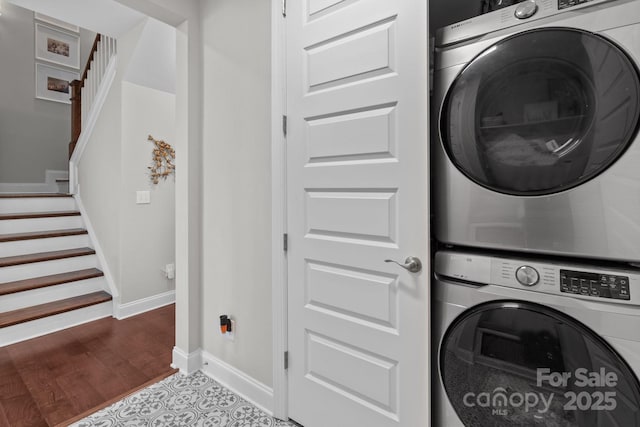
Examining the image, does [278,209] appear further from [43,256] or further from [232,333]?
[43,256]

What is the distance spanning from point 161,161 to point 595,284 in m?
3.63

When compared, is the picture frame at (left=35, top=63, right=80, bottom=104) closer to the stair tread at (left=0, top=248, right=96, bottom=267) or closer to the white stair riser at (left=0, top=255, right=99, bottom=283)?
the stair tread at (left=0, top=248, right=96, bottom=267)

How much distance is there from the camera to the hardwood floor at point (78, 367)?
5.98 feet

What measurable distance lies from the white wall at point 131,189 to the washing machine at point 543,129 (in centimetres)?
297

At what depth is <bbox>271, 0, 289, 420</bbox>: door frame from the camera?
5.36 feet

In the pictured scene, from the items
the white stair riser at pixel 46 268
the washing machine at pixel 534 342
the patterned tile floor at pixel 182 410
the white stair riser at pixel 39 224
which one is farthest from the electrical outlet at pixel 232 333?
the white stair riser at pixel 39 224

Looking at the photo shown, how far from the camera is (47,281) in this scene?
9.87ft

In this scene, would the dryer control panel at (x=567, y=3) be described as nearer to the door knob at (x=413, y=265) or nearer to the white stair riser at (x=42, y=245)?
the door knob at (x=413, y=265)

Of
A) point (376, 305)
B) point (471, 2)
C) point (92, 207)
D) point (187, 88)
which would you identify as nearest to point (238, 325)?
point (376, 305)

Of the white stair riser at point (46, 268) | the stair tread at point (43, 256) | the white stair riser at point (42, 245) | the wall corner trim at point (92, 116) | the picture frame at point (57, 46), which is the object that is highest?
the picture frame at point (57, 46)

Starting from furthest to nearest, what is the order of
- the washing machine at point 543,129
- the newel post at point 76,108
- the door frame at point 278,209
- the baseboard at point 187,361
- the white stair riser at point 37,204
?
1. the newel post at point 76,108
2. the white stair riser at point 37,204
3. the baseboard at point 187,361
4. the door frame at point 278,209
5. the washing machine at point 543,129

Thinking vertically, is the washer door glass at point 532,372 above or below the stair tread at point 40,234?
below

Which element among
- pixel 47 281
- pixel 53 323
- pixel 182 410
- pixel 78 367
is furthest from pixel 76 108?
pixel 182 410

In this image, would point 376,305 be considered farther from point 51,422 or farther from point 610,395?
point 51,422
